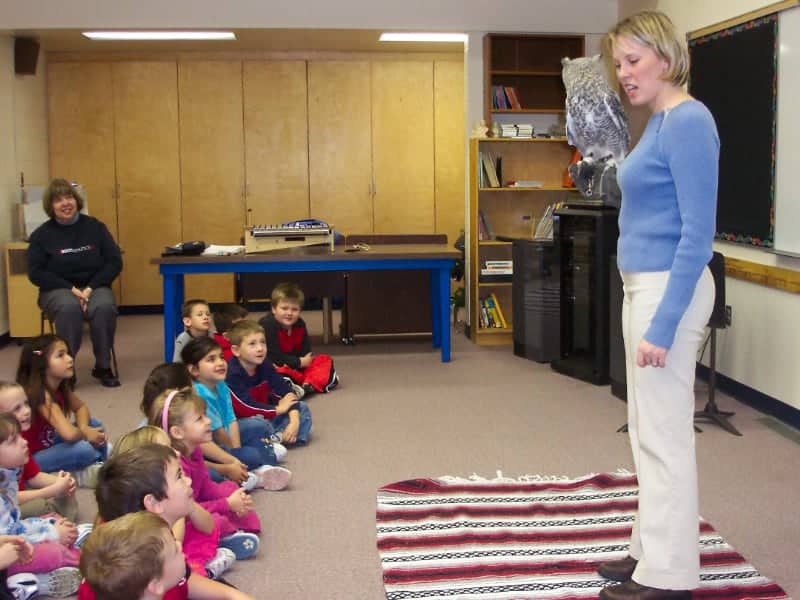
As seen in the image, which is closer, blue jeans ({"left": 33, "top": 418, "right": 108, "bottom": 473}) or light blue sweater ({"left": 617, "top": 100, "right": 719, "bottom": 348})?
light blue sweater ({"left": 617, "top": 100, "right": 719, "bottom": 348})

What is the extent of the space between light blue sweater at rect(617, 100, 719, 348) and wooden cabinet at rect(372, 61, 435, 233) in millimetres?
6583

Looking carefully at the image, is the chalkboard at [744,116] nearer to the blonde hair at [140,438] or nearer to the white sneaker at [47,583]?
the blonde hair at [140,438]

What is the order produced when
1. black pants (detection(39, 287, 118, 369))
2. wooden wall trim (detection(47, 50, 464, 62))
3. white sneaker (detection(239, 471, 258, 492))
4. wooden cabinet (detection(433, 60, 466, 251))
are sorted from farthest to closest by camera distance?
wooden cabinet (detection(433, 60, 466, 251))
wooden wall trim (detection(47, 50, 464, 62))
black pants (detection(39, 287, 118, 369))
white sneaker (detection(239, 471, 258, 492))

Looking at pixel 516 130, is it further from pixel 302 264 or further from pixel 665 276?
pixel 665 276

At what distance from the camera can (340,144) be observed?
905 centimetres

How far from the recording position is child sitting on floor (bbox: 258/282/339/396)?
5.51m

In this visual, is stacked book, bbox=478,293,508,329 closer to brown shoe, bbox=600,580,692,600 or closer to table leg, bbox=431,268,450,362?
table leg, bbox=431,268,450,362

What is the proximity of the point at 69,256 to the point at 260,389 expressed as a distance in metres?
2.15

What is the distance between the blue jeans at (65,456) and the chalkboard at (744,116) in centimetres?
323

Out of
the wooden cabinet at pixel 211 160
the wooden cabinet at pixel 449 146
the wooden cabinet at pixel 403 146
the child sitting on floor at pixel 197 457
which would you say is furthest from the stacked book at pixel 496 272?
the child sitting on floor at pixel 197 457

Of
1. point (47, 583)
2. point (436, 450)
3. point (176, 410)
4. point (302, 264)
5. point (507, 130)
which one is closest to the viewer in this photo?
point (47, 583)

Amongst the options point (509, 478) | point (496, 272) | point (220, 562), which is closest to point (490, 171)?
point (496, 272)

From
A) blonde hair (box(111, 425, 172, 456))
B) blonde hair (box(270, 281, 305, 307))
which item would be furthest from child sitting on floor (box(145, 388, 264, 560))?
blonde hair (box(270, 281, 305, 307))

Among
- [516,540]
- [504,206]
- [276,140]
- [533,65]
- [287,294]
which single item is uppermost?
[533,65]
